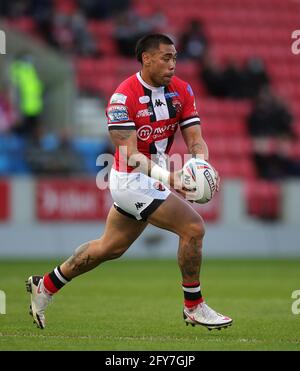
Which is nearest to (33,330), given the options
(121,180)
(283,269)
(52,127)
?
(121,180)

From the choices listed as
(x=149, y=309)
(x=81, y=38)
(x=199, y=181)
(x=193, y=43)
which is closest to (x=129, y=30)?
(x=81, y=38)

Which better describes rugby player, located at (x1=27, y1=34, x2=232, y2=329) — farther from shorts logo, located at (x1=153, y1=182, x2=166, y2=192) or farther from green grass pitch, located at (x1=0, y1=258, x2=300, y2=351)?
green grass pitch, located at (x1=0, y1=258, x2=300, y2=351)

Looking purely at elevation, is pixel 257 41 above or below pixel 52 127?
above

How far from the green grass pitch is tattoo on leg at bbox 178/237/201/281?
0.53 metres

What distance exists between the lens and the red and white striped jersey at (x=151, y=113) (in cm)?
927

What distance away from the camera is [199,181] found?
8.83 m

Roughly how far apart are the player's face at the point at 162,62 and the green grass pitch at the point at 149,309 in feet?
7.44

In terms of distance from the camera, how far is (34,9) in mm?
23766

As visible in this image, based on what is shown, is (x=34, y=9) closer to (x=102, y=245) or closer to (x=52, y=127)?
(x=52, y=127)

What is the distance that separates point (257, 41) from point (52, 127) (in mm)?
7499

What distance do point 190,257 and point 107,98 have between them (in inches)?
559

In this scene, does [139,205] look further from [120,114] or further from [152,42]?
[152,42]

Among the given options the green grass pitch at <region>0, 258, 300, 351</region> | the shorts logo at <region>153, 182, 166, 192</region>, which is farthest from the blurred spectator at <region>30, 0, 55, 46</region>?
the shorts logo at <region>153, 182, 166, 192</region>

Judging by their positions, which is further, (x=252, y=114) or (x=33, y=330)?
(x=252, y=114)
